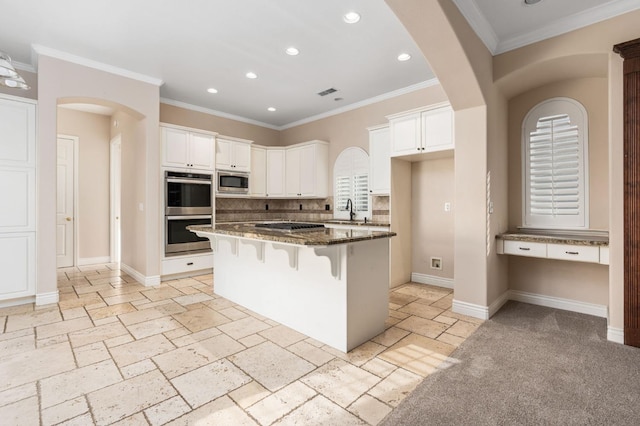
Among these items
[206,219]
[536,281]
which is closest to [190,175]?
[206,219]

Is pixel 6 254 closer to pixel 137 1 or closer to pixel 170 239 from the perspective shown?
pixel 170 239

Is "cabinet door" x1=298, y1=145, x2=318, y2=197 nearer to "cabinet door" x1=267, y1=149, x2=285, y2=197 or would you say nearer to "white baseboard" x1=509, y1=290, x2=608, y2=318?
"cabinet door" x1=267, y1=149, x2=285, y2=197

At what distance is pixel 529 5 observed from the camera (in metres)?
2.64

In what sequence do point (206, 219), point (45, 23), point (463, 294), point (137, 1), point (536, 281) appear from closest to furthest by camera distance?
point (137, 1) < point (45, 23) < point (463, 294) < point (536, 281) < point (206, 219)

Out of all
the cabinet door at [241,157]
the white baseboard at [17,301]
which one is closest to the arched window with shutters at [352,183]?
the cabinet door at [241,157]

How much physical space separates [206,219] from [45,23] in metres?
2.94

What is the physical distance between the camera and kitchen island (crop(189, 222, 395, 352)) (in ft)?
7.91

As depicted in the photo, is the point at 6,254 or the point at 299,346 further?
the point at 6,254

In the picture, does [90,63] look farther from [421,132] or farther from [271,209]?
[421,132]

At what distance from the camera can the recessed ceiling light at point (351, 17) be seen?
2.86 metres

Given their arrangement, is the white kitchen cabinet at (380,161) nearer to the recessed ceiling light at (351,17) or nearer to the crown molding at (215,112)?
the recessed ceiling light at (351,17)

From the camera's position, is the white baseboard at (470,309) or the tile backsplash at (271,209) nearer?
the white baseboard at (470,309)

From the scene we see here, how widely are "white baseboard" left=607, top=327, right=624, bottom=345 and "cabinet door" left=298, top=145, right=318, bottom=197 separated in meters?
4.23

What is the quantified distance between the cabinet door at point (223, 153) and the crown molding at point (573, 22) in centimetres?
418
